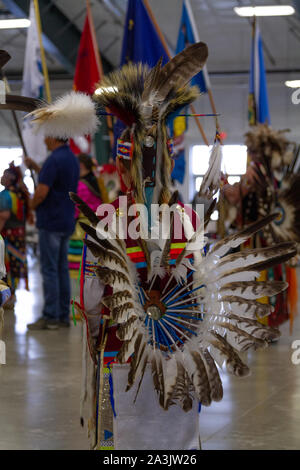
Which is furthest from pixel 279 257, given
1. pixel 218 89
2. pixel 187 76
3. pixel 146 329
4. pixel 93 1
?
pixel 218 89

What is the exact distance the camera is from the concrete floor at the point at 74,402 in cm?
263

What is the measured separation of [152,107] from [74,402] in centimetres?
176

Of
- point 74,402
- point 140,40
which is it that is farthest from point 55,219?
point 74,402

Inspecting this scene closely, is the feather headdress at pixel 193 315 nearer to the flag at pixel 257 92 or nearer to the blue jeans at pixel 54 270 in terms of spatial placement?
the blue jeans at pixel 54 270

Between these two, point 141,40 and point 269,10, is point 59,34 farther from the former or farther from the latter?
point 141,40

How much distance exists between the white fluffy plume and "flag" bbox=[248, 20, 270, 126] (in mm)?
4099

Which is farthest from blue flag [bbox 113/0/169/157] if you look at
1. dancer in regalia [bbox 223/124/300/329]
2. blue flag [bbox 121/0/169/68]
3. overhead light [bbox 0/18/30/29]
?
overhead light [bbox 0/18/30/29]

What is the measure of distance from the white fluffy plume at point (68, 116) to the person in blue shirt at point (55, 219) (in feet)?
8.71

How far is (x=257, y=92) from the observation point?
6.04 meters

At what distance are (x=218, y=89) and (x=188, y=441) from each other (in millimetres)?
13101

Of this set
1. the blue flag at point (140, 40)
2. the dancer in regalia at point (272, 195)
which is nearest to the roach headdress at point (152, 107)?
the dancer in regalia at point (272, 195)

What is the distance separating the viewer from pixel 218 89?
14.3m

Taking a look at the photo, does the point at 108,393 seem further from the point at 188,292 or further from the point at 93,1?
the point at 93,1

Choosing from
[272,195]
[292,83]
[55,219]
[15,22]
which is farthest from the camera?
[292,83]
